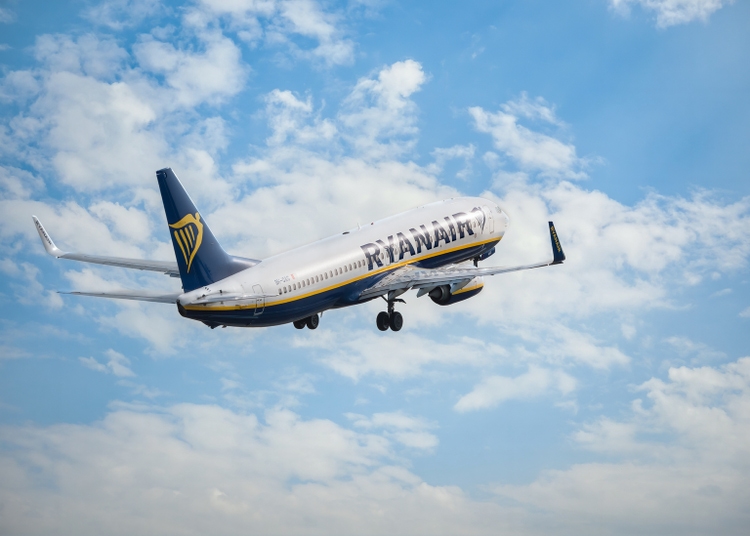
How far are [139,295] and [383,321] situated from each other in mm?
18107

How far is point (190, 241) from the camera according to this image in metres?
56.0

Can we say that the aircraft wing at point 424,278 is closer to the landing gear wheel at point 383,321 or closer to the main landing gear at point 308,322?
the landing gear wheel at point 383,321

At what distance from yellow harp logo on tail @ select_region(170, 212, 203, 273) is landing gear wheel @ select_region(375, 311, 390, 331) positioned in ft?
52.4

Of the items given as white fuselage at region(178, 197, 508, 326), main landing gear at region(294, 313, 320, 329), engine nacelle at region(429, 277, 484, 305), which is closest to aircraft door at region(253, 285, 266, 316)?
white fuselage at region(178, 197, 508, 326)

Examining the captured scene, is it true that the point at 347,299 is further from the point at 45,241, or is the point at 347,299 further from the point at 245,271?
the point at 45,241

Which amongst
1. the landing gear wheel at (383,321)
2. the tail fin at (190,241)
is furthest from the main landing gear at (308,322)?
the tail fin at (190,241)

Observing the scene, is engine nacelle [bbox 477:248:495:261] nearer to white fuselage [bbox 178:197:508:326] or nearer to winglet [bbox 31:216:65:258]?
white fuselage [bbox 178:197:508:326]

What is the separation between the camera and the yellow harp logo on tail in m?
55.5

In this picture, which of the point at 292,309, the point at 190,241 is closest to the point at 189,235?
the point at 190,241

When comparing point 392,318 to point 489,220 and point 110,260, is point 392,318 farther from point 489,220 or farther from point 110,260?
point 110,260

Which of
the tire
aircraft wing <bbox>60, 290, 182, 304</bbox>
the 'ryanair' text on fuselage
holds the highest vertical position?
→ the 'ryanair' text on fuselage

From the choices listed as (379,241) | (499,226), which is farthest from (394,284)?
(499,226)

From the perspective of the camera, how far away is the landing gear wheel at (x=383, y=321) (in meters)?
68.3

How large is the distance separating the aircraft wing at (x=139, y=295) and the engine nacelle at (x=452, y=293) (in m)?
19.8
